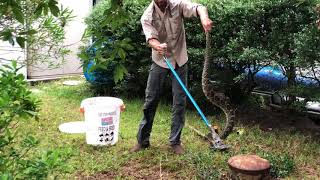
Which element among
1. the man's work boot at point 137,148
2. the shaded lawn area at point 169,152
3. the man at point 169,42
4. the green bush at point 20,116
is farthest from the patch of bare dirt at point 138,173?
the green bush at point 20,116

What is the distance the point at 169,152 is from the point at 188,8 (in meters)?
1.60

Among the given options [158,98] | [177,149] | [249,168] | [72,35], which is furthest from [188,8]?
[72,35]

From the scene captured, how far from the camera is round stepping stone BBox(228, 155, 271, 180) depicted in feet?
13.0

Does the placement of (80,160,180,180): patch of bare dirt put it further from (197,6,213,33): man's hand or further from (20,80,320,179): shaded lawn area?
(197,6,213,33): man's hand

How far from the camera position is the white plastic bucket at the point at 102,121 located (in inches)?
197

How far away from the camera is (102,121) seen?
500 cm

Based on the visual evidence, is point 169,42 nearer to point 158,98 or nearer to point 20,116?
point 158,98

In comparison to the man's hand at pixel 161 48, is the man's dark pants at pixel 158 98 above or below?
below

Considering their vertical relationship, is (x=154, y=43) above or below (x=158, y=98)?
above

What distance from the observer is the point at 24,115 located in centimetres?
223

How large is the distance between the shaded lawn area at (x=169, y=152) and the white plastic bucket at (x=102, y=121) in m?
0.11

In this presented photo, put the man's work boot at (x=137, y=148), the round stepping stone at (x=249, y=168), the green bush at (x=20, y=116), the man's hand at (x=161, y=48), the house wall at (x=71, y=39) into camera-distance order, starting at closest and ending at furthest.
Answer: the green bush at (x=20, y=116) < the round stepping stone at (x=249, y=168) < the man's hand at (x=161, y=48) < the man's work boot at (x=137, y=148) < the house wall at (x=71, y=39)

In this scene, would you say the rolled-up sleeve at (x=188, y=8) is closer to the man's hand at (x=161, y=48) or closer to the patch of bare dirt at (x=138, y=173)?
the man's hand at (x=161, y=48)

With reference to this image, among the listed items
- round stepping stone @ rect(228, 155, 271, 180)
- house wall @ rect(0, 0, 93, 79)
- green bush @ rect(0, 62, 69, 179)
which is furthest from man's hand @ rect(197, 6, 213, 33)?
house wall @ rect(0, 0, 93, 79)
